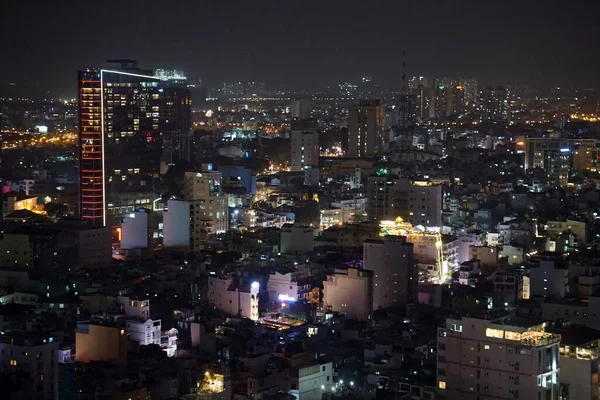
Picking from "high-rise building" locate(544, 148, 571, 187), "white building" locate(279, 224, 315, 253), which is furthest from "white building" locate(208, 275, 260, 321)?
"high-rise building" locate(544, 148, 571, 187)

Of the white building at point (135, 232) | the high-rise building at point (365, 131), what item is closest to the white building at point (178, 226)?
the white building at point (135, 232)

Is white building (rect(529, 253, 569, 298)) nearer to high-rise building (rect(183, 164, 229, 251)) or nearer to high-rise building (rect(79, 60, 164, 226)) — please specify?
high-rise building (rect(183, 164, 229, 251))

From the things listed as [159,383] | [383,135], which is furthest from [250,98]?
[159,383]

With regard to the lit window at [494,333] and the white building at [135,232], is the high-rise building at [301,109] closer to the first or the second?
the white building at [135,232]

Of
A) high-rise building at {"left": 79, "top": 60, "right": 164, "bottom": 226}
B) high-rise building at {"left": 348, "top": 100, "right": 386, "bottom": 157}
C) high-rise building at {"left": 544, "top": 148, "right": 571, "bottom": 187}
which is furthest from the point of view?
high-rise building at {"left": 348, "top": 100, "right": 386, "bottom": 157}

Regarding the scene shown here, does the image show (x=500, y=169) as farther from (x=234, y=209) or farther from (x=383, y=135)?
(x=234, y=209)

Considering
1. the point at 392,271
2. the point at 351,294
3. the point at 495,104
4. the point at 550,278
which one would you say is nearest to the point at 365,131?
the point at 495,104
